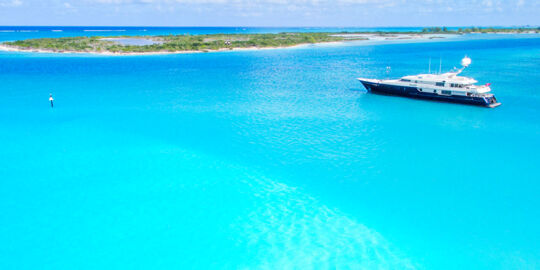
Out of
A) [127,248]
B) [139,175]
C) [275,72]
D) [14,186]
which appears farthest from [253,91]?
[127,248]

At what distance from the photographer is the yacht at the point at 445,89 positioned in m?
60.6

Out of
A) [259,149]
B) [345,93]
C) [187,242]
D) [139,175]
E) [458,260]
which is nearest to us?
[458,260]

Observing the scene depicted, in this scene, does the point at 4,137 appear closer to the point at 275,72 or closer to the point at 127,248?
the point at 127,248

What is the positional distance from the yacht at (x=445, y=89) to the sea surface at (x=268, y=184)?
2.02 metres

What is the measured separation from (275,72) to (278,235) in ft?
262

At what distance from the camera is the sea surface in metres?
24.5

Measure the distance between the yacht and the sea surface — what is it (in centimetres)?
202

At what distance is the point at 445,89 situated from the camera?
62594mm

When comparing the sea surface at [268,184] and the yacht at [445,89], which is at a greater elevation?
the yacht at [445,89]

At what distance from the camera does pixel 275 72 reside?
10188 centimetres

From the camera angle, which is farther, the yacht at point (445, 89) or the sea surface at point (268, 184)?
the yacht at point (445, 89)

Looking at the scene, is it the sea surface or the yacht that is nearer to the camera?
the sea surface

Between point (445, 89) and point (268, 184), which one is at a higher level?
point (445, 89)

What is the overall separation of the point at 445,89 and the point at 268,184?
4410 cm
